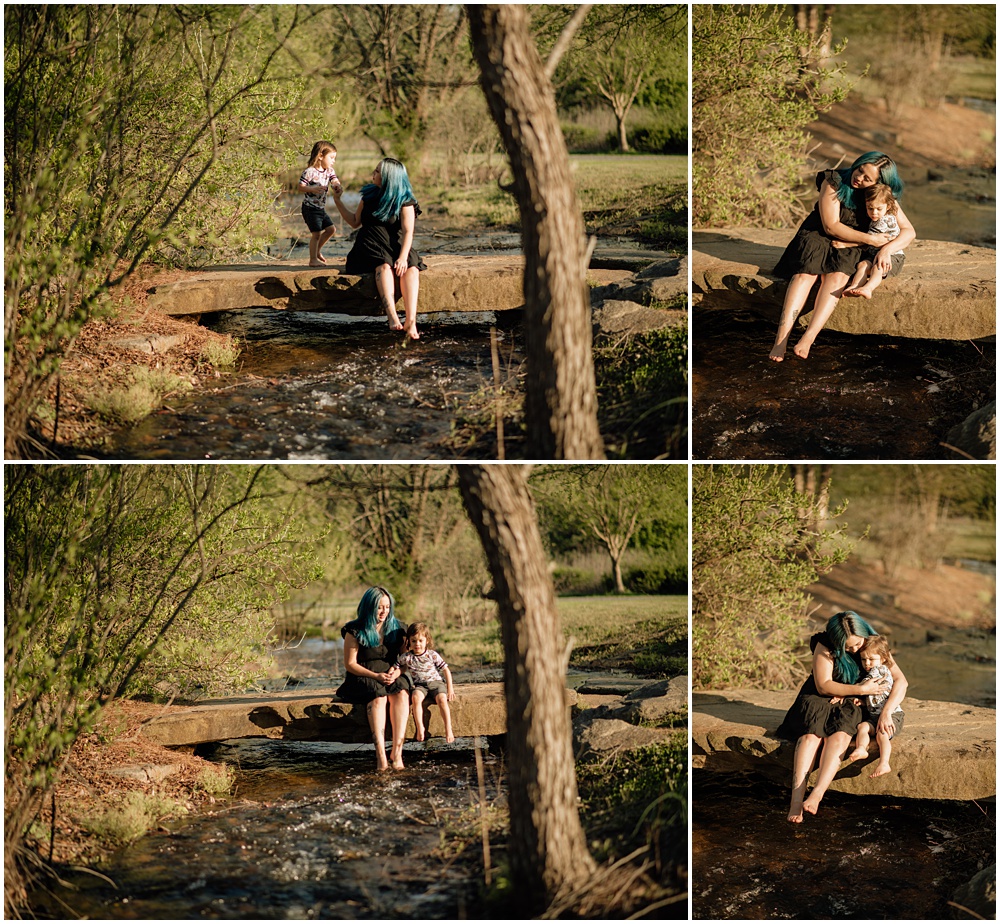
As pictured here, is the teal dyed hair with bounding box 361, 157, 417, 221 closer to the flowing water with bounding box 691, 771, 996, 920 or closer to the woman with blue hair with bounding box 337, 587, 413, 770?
the woman with blue hair with bounding box 337, 587, 413, 770

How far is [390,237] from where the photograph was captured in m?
6.84

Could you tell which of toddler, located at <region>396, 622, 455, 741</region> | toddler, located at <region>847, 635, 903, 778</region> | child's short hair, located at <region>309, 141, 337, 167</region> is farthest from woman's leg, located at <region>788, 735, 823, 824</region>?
child's short hair, located at <region>309, 141, 337, 167</region>

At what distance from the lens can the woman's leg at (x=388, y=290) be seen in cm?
674

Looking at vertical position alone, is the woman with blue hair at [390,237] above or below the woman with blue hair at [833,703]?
above

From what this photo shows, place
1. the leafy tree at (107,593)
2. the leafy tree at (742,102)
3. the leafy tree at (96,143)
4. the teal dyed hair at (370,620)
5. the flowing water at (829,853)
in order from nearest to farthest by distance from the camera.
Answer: the leafy tree at (107,593) → the leafy tree at (96,143) → the flowing water at (829,853) → the teal dyed hair at (370,620) → the leafy tree at (742,102)

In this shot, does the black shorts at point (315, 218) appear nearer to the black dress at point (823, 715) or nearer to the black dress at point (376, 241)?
the black dress at point (376, 241)

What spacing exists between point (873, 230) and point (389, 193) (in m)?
3.17

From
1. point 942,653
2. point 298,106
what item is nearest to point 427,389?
point 298,106

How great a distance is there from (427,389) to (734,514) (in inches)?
109

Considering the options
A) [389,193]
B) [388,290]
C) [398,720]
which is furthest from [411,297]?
[398,720]

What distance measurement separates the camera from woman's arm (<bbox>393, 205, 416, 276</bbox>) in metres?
6.67

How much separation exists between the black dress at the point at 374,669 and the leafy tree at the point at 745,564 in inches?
88.8

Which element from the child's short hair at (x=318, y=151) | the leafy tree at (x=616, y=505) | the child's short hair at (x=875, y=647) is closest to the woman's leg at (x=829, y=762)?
the child's short hair at (x=875, y=647)

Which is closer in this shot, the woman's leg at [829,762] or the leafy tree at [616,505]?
the woman's leg at [829,762]
